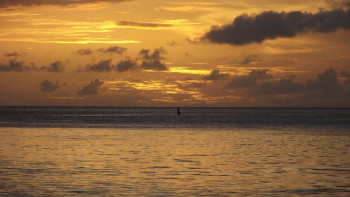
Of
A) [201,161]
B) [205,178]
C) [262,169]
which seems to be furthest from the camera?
[201,161]

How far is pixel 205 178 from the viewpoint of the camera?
96.4ft

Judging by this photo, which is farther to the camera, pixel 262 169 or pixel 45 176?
pixel 262 169

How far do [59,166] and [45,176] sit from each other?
4.63 m

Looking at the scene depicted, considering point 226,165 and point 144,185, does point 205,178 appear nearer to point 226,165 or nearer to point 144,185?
point 144,185

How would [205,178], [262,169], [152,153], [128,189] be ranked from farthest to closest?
1. [152,153]
2. [262,169]
3. [205,178]
4. [128,189]

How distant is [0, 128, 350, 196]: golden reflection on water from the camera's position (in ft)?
84.9

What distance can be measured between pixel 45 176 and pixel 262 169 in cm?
1289

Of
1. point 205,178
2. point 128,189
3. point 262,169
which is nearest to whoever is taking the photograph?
point 128,189

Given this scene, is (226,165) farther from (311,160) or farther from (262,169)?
(311,160)

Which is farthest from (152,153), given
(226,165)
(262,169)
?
(262,169)

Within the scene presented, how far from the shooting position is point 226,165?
1399 inches

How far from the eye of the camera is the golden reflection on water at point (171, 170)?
1019 inches

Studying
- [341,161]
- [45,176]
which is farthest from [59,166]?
[341,161]

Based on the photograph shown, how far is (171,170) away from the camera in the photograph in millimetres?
32625
